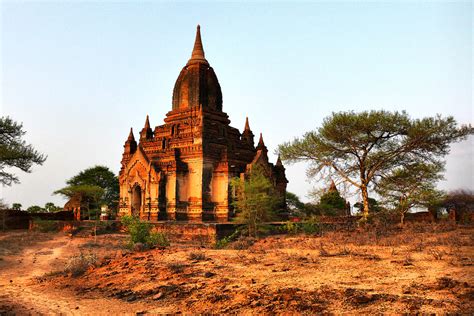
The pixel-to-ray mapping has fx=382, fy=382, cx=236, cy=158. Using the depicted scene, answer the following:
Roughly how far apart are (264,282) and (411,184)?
1820 cm

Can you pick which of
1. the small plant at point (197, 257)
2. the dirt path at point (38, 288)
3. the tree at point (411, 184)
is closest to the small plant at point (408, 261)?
the small plant at point (197, 257)

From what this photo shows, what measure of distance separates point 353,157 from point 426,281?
55.5 ft

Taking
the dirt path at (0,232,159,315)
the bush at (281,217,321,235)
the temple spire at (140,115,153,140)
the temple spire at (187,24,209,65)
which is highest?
the temple spire at (187,24,209,65)

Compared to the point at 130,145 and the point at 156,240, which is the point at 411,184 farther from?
the point at 130,145

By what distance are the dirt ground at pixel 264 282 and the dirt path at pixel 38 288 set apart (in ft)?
0.08

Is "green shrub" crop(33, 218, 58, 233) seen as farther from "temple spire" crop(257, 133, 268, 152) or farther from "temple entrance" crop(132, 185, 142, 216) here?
"temple spire" crop(257, 133, 268, 152)

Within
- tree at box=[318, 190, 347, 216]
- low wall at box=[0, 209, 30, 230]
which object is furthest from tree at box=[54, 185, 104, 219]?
tree at box=[318, 190, 347, 216]

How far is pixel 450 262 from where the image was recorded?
8.38 metres

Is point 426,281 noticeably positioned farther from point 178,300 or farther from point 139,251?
point 139,251

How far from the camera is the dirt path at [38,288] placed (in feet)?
24.0

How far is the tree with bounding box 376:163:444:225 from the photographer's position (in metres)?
22.2

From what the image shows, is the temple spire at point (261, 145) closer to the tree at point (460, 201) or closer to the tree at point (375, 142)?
the tree at point (375, 142)

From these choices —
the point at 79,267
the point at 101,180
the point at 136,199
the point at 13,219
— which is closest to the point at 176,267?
the point at 79,267

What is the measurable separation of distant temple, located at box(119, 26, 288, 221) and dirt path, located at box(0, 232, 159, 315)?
6.53 metres
